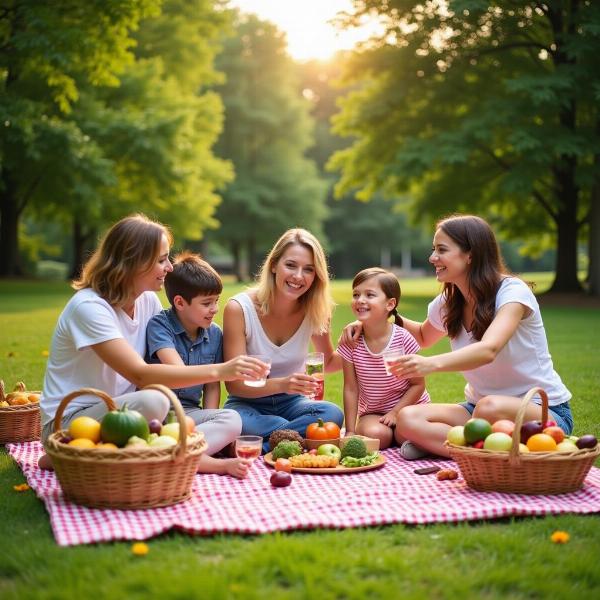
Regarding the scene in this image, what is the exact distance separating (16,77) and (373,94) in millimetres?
10882

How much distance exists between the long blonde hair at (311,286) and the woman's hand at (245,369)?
146 cm

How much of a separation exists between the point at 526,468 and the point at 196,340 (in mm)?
2568

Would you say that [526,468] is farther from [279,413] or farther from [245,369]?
[279,413]

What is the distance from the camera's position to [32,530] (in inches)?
165

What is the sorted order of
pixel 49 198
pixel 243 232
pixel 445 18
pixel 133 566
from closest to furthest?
pixel 133 566 < pixel 445 18 < pixel 49 198 < pixel 243 232

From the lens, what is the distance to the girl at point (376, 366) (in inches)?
253

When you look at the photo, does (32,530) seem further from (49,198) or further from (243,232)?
Answer: (243,232)

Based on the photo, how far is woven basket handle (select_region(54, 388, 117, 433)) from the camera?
4.65 m

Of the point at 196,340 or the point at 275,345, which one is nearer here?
the point at 196,340

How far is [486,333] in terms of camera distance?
5203 millimetres

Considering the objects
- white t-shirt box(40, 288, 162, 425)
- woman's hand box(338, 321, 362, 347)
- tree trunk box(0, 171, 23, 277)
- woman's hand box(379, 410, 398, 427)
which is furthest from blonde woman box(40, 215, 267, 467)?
A: tree trunk box(0, 171, 23, 277)

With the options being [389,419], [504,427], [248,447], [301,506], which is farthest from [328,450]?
[504,427]

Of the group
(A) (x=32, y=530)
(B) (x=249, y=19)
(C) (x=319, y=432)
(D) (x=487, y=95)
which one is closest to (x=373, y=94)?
(D) (x=487, y=95)

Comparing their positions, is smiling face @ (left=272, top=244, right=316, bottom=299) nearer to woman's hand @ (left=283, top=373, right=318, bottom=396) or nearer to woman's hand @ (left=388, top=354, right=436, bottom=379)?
woman's hand @ (left=283, top=373, right=318, bottom=396)
